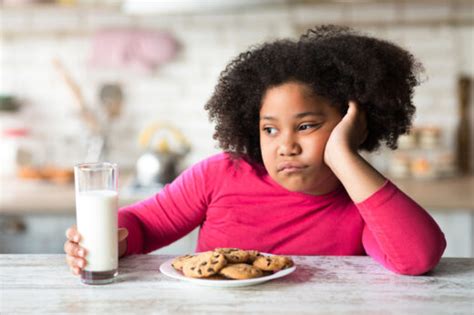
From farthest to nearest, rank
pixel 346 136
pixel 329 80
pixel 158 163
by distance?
pixel 158 163 < pixel 329 80 < pixel 346 136

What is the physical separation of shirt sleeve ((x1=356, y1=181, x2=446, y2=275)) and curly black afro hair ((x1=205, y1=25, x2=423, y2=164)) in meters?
0.27

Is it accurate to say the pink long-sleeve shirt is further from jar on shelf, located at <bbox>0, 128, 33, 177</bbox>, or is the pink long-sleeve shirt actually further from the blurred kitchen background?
jar on shelf, located at <bbox>0, 128, 33, 177</bbox>

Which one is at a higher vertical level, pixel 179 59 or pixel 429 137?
pixel 179 59

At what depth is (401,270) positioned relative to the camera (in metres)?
1.46

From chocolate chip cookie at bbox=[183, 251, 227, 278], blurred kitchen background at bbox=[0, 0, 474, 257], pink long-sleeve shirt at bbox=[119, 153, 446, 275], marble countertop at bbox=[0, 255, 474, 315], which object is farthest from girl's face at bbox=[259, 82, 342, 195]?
blurred kitchen background at bbox=[0, 0, 474, 257]

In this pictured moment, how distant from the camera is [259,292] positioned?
133cm

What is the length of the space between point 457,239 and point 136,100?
1.65m

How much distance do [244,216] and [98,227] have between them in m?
0.52

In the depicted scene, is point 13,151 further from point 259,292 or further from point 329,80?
point 259,292

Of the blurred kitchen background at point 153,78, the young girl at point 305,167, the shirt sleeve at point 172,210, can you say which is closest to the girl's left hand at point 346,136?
the young girl at point 305,167

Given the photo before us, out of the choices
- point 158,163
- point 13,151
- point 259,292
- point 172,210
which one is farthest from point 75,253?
point 13,151

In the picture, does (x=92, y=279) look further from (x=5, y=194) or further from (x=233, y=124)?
(x=5, y=194)

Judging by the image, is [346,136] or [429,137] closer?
[346,136]

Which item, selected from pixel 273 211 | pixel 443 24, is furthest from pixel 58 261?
pixel 443 24
